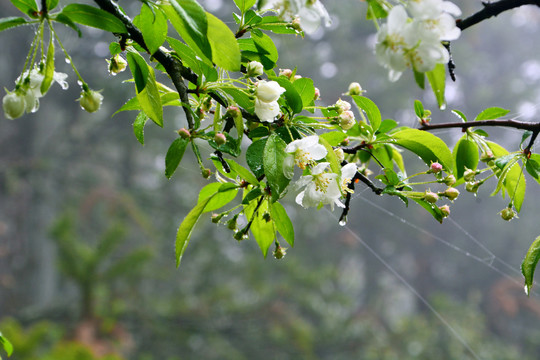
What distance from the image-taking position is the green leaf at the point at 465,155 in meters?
0.38

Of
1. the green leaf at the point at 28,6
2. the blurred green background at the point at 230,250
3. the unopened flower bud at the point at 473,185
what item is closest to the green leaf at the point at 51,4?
the green leaf at the point at 28,6

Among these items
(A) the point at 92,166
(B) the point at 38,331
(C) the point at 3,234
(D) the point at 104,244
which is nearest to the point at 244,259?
(A) the point at 92,166

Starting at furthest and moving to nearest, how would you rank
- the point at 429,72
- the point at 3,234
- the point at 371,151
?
the point at 3,234 < the point at 371,151 < the point at 429,72

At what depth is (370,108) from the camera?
0.37 m

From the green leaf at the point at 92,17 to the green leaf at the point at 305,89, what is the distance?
4.9 inches

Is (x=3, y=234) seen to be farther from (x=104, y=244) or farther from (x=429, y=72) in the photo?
(x=429, y=72)

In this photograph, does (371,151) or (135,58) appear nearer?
(135,58)

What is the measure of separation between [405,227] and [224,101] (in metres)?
6.56

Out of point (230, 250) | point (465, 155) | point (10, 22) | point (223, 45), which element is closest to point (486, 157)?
point (465, 155)

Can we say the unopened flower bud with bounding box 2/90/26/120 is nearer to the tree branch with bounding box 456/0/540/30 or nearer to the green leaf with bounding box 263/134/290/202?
the green leaf with bounding box 263/134/290/202

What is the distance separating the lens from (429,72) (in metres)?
0.23

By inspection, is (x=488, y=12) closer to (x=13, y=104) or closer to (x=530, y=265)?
(x=530, y=265)

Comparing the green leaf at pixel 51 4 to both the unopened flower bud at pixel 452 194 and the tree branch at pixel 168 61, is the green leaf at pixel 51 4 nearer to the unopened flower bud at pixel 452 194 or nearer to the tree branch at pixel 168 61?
the tree branch at pixel 168 61

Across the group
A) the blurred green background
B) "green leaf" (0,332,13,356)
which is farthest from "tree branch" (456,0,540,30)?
the blurred green background
